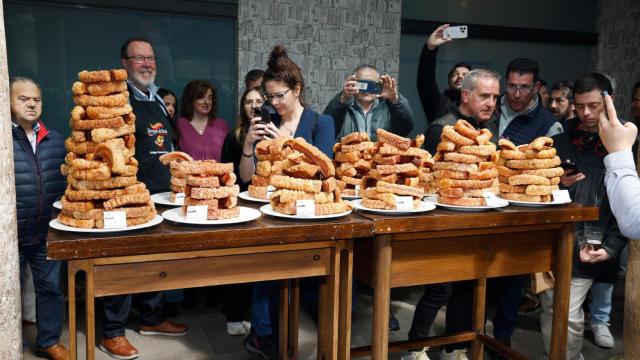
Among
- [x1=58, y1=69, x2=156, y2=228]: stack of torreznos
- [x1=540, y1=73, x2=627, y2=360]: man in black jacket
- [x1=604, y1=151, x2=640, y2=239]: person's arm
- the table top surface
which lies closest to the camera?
[x1=604, y1=151, x2=640, y2=239]: person's arm

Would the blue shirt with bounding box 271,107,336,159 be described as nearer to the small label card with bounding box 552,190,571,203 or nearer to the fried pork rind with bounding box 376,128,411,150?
→ the fried pork rind with bounding box 376,128,411,150

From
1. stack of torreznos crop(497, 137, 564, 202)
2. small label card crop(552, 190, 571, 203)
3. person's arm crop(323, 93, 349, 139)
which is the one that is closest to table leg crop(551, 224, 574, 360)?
small label card crop(552, 190, 571, 203)

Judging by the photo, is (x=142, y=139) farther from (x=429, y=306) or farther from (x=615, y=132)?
(x=615, y=132)

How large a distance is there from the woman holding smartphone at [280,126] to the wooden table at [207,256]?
0.97 m

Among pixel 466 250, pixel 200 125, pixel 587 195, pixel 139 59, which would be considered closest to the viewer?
pixel 466 250

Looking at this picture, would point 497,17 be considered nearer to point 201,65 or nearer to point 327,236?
point 201,65

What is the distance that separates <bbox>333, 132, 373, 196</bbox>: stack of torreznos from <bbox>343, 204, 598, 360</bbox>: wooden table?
328mm

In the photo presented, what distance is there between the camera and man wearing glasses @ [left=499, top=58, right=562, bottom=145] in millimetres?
4082

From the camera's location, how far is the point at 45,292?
12.1ft

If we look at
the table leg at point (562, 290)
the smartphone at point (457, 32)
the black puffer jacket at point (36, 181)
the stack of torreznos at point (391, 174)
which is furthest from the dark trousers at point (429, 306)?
the black puffer jacket at point (36, 181)

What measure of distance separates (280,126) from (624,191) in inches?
82.4

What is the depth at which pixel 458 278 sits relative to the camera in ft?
9.37

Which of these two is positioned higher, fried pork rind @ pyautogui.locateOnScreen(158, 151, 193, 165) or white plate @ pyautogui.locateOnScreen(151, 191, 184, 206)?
fried pork rind @ pyautogui.locateOnScreen(158, 151, 193, 165)

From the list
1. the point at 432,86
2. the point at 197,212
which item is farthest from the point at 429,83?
the point at 197,212
